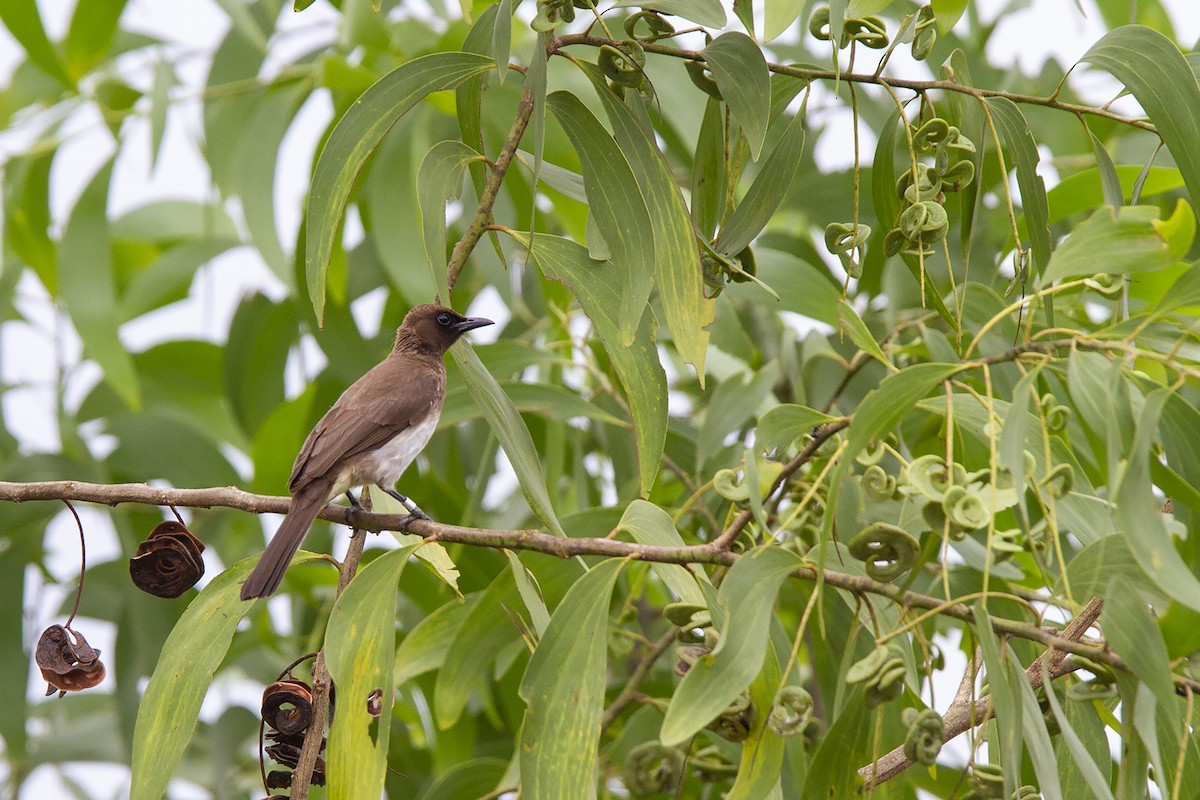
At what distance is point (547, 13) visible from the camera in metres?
1.84

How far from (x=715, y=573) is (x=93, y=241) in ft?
7.40

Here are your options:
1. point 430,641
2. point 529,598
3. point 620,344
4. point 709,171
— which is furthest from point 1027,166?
point 430,641

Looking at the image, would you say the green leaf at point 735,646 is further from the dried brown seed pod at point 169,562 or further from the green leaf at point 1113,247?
the dried brown seed pod at point 169,562

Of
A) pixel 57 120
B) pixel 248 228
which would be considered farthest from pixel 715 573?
pixel 57 120

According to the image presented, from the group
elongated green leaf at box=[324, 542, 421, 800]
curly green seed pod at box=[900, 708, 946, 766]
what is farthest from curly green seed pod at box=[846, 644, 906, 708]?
elongated green leaf at box=[324, 542, 421, 800]

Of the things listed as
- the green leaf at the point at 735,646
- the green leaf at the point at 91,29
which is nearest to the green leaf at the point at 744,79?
the green leaf at the point at 735,646

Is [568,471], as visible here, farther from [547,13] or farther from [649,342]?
[547,13]

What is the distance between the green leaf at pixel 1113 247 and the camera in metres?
1.68

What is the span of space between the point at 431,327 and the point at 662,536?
5.38ft

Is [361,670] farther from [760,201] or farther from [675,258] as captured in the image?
[760,201]

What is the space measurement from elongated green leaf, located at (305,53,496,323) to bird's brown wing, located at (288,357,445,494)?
0.82m

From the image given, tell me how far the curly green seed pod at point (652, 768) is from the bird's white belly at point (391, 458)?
880 millimetres

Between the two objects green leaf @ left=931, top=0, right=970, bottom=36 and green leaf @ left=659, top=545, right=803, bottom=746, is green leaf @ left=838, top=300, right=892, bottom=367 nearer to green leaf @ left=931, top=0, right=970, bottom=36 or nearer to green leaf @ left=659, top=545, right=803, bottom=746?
green leaf @ left=659, top=545, right=803, bottom=746

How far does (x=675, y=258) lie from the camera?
1917 mm
